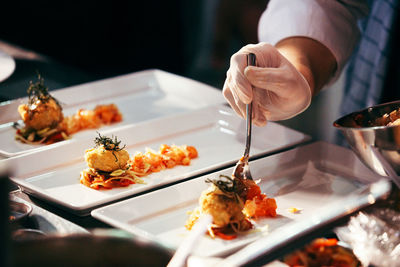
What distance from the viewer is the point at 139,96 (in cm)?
239

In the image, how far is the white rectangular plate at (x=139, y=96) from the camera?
2.17m

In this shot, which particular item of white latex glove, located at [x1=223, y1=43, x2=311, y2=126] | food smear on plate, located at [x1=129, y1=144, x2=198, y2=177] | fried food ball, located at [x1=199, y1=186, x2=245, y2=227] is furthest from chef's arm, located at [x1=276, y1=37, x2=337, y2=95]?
fried food ball, located at [x1=199, y1=186, x2=245, y2=227]

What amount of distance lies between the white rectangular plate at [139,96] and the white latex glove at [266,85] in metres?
0.57

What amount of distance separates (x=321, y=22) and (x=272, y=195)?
75 centimetres

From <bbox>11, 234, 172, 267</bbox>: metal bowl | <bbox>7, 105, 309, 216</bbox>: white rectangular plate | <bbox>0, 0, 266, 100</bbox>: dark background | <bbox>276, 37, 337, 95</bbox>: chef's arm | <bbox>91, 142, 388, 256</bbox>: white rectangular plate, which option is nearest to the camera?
<bbox>11, 234, 172, 267</bbox>: metal bowl

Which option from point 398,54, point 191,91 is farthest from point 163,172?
point 398,54

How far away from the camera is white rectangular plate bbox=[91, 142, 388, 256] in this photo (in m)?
1.25

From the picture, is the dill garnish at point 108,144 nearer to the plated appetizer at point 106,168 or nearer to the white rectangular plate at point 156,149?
the plated appetizer at point 106,168

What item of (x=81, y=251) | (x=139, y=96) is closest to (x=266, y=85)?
(x=139, y=96)

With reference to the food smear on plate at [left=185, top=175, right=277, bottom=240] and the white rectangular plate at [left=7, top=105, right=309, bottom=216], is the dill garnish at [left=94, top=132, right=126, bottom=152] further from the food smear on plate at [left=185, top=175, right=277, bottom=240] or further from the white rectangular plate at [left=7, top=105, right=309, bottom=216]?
the food smear on plate at [left=185, top=175, right=277, bottom=240]

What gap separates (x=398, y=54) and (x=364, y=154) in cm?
123

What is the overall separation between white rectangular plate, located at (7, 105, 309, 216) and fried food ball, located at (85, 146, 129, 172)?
0.07 meters

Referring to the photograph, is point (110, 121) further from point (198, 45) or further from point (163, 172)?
point (198, 45)

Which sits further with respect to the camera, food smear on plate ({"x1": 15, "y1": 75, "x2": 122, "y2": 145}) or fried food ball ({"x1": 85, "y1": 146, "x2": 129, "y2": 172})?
food smear on plate ({"x1": 15, "y1": 75, "x2": 122, "y2": 145})
